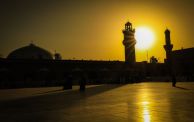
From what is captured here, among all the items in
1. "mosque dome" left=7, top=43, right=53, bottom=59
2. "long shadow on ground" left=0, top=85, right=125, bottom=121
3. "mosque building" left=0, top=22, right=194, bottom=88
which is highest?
"mosque dome" left=7, top=43, right=53, bottom=59

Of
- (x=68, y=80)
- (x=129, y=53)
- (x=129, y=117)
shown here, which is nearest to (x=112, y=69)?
(x=129, y=53)

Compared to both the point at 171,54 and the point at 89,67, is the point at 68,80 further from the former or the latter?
the point at 171,54

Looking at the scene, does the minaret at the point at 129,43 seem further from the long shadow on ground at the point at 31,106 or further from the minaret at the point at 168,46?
the long shadow on ground at the point at 31,106

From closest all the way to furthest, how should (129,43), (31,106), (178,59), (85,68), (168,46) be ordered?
(31,106) < (85,68) < (129,43) < (168,46) < (178,59)

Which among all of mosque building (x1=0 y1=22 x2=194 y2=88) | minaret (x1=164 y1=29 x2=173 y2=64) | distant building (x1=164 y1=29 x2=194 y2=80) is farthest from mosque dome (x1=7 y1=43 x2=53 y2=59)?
distant building (x1=164 y1=29 x2=194 y2=80)

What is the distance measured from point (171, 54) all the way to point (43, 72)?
34.9m

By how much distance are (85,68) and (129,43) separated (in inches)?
577

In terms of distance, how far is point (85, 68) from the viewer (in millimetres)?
55625

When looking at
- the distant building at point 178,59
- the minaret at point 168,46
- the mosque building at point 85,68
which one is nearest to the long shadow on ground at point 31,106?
the mosque building at point 85,68

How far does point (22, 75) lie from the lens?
47.7 meters

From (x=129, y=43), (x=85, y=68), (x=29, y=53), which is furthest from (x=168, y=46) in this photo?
(x=29, y=53)

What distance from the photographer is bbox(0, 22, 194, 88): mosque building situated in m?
→ 46.3

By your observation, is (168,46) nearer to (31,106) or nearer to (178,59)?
(178,59)

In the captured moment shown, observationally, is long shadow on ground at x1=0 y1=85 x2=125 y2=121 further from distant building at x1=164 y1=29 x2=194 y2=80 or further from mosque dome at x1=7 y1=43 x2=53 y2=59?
distant building at x1=164 y1=29 x2=194 y2=80
